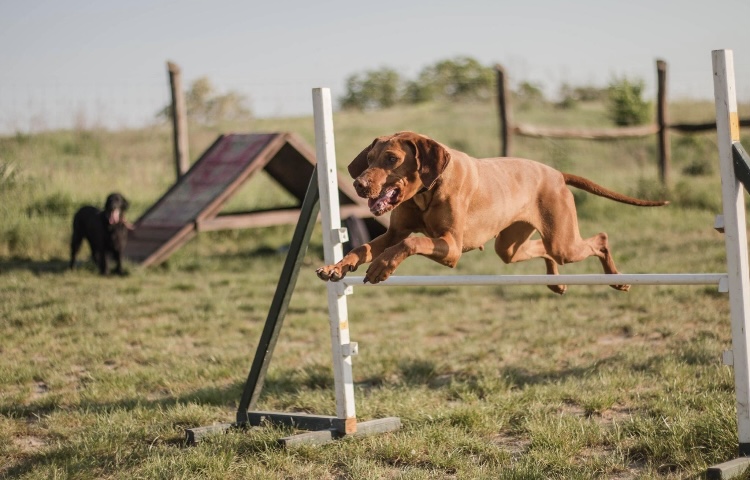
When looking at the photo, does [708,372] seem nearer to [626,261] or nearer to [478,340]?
[478,340]

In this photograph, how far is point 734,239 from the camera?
3.67 metres

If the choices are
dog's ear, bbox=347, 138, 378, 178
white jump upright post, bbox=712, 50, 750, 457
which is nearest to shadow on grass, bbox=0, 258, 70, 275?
dog's ear, bbox=347, 138, 378, 178

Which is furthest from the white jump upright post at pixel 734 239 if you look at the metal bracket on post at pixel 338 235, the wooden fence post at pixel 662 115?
the wooden fence post at pixel 662 115

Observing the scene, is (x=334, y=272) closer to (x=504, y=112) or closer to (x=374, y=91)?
(x=504, y=112)

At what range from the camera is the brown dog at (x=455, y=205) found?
357 centimetres

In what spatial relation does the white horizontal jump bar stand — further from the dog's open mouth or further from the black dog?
the black dog

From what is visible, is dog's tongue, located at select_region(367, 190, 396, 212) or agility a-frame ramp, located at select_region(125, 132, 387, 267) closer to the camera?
dog's tongue, located at select_region(367, 190, 396, 212)

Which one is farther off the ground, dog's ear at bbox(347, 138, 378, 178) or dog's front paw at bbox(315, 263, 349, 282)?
dog's ear at bbox(347, 138, 378, 178)

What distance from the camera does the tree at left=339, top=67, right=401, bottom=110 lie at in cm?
3693

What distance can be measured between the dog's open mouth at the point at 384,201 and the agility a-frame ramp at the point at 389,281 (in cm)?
42

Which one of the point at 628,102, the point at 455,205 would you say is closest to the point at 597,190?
the point at 455,205

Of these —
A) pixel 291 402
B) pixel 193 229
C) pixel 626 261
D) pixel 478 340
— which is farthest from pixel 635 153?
pixel 291 402

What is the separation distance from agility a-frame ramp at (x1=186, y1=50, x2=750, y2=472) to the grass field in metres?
0.19

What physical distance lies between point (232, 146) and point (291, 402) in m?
6.15
